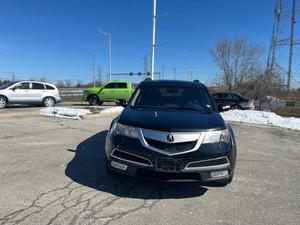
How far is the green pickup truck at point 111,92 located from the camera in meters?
16.2

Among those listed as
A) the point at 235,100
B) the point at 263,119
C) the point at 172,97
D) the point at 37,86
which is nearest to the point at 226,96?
the point at 235,100

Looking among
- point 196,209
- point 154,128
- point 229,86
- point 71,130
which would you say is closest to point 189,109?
point 154,128

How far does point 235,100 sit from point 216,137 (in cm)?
1261

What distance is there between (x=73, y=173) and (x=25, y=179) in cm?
72

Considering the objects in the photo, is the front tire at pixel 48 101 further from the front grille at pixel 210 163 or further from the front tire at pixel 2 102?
the front grille at pixel 210 163

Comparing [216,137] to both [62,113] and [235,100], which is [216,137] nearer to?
[62,113]

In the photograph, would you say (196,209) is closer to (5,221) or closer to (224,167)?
(224,167)

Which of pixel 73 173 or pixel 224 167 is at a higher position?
pixel 224 167

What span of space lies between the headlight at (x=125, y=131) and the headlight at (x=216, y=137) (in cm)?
94

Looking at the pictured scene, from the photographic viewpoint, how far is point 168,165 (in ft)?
8.79

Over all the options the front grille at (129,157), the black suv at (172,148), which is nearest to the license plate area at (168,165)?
the black suv at (172,148)

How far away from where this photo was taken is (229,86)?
2114cm

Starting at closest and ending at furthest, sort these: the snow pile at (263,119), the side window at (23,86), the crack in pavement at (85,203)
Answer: the crack in pavement at (85,203) → the snow pile at (263,119) → the side window at (23,86)

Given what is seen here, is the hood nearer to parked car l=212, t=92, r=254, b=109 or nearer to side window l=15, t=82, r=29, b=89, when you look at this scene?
parked car l=212, t=92, r=254, b=109
